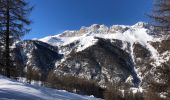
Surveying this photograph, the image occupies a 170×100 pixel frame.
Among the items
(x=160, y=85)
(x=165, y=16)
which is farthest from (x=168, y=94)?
(x=165, y=16)

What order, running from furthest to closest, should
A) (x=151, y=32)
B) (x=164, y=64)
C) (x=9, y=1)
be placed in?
(x=9, y=1), (x=151, y=32), (x=164, y=64)

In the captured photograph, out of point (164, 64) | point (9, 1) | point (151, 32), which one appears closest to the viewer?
point (164, 64)

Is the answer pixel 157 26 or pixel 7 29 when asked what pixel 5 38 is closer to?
pixel 7 29

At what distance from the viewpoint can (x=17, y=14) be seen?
37562mm

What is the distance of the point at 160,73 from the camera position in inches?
779

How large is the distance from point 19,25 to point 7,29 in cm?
133

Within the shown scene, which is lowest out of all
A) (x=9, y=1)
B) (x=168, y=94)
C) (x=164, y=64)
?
(x=168, y=94)

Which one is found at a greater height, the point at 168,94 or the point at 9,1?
the point at 9,1

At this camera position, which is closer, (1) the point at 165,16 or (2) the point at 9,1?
→ (1) the point at 165,16

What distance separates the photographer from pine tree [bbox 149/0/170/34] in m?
20.5

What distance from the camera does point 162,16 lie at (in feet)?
68.1

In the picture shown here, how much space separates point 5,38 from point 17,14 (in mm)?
2767

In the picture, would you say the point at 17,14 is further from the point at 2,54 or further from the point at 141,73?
the point at 141,73

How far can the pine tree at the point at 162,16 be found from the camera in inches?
808
